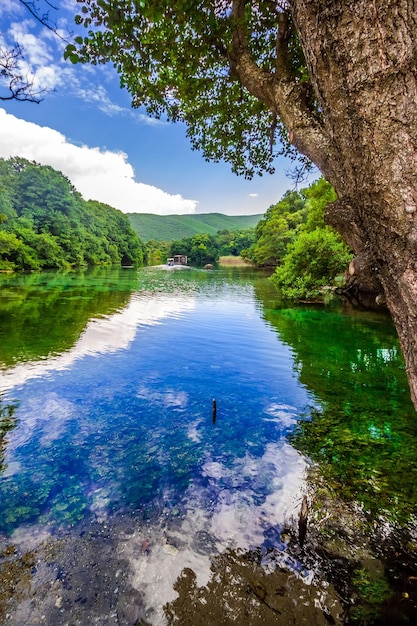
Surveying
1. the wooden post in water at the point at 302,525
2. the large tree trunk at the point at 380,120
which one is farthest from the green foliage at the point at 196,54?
the wooden post in water at the point at 302,525

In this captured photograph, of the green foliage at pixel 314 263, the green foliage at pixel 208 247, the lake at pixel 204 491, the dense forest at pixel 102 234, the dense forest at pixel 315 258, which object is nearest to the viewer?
the lake at pixel 204 491

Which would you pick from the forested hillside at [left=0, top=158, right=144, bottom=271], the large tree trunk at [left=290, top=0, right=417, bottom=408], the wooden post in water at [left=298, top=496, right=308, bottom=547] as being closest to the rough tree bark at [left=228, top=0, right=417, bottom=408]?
the large tree trunk at [left=290, top=0, right=417, bottom=408]

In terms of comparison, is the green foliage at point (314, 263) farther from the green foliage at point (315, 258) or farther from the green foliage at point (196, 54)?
the green foliage at point (196, 54)

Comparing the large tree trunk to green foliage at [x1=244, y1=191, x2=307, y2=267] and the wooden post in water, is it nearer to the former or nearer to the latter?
the wooden post in water

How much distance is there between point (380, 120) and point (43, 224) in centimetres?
7014

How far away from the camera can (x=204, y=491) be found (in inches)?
169

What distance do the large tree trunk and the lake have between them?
2523 millimetres

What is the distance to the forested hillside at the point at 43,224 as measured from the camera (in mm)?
47375

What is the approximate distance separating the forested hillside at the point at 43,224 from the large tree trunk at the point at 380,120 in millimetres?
48350

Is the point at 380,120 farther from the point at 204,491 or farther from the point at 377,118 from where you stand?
the point at 204,491

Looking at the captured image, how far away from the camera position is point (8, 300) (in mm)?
19609

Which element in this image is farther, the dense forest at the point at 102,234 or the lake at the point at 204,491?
the dense forest at the point at 102,234

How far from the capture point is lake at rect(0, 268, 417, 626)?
285 centimetres

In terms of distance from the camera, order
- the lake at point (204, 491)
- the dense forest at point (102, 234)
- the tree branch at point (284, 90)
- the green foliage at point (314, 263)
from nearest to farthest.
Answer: the lake at point (204, 491) < the tree branch at point (284, 90) < the green foliage at point (314, 263) < the dense forest at point (102, 234)
